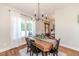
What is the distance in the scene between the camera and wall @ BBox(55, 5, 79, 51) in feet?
8.09

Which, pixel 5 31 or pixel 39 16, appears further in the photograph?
pixel 5 31

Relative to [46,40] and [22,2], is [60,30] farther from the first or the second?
[22,2]

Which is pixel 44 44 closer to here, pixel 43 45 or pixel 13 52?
pixel 43 45

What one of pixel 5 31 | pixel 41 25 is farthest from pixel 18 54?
pixel 41 25

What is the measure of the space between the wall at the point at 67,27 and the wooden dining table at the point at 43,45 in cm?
36

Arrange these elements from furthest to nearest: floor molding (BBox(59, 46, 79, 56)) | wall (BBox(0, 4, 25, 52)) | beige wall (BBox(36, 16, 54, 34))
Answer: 1. wall (BBox(0, 4, 25, 52))
2. beige wall (BBox(36, 16, 54, 34))
3. floor molding (BBox(59, 46, 79, 56))

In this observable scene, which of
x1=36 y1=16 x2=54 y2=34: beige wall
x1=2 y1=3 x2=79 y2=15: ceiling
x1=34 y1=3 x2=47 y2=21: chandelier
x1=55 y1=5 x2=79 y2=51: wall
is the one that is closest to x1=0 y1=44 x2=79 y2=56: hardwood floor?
x1=55 y1=5 x2=79 y2=51: wall

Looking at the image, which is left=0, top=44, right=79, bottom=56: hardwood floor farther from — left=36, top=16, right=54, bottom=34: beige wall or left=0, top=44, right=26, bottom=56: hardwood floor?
left=36, top=16, right=54, bottom=34: beige wall

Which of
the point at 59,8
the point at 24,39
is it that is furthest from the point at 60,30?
the point at 24,39

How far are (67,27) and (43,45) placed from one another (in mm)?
777

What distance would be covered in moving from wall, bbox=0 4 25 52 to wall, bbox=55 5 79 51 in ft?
3.40

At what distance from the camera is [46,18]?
8.20ft

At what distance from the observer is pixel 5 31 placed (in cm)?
275

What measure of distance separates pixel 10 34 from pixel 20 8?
803 millimetres
